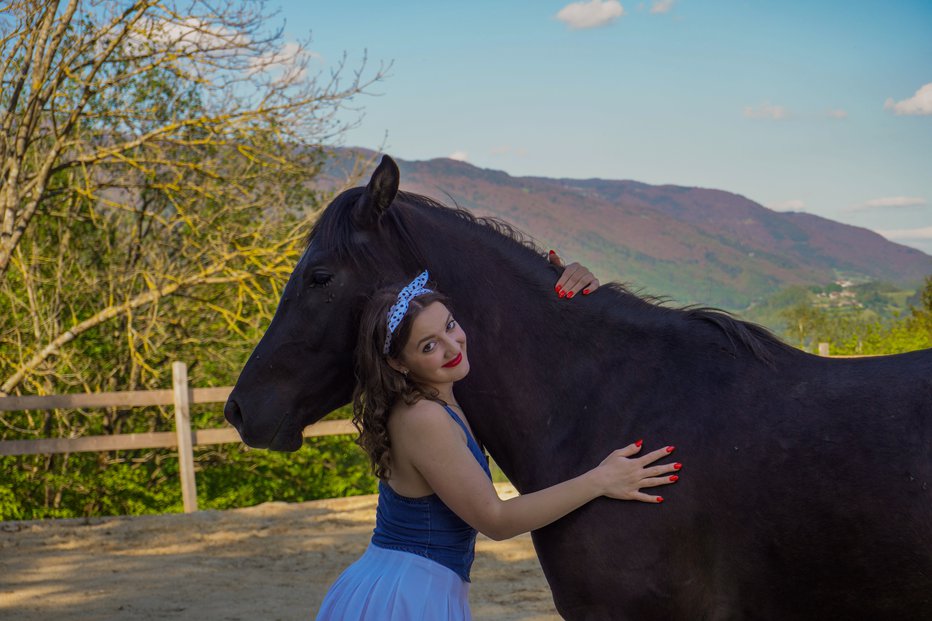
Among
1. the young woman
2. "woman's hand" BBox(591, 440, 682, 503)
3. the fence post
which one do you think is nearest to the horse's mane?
the young woman

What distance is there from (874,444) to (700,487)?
1.32 ft

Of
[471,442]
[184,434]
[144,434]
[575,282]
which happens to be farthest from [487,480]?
[144,434]

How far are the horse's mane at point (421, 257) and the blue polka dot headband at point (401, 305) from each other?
0.64ft

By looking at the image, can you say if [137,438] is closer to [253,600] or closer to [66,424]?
[66,424]

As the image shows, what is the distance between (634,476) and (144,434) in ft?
26.3

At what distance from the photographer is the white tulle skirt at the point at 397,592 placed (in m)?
2.33

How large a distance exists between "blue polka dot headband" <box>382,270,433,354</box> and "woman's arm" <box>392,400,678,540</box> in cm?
19

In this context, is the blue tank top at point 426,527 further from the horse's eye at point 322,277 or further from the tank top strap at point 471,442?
the horse's eye at point 322,277

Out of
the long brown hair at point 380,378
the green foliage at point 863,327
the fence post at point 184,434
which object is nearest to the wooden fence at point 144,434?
the fence post at point 184,434

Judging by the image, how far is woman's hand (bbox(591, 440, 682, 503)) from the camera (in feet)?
6.82

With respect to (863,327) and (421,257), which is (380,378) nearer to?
(421,257)

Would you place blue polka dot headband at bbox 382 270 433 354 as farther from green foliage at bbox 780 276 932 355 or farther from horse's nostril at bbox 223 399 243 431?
green foliage at bbox 780 276 932 355

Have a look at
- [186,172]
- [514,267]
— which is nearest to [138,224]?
[186,172]

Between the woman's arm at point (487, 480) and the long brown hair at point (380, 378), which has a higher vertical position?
the long brown hair at point (380, 378)
